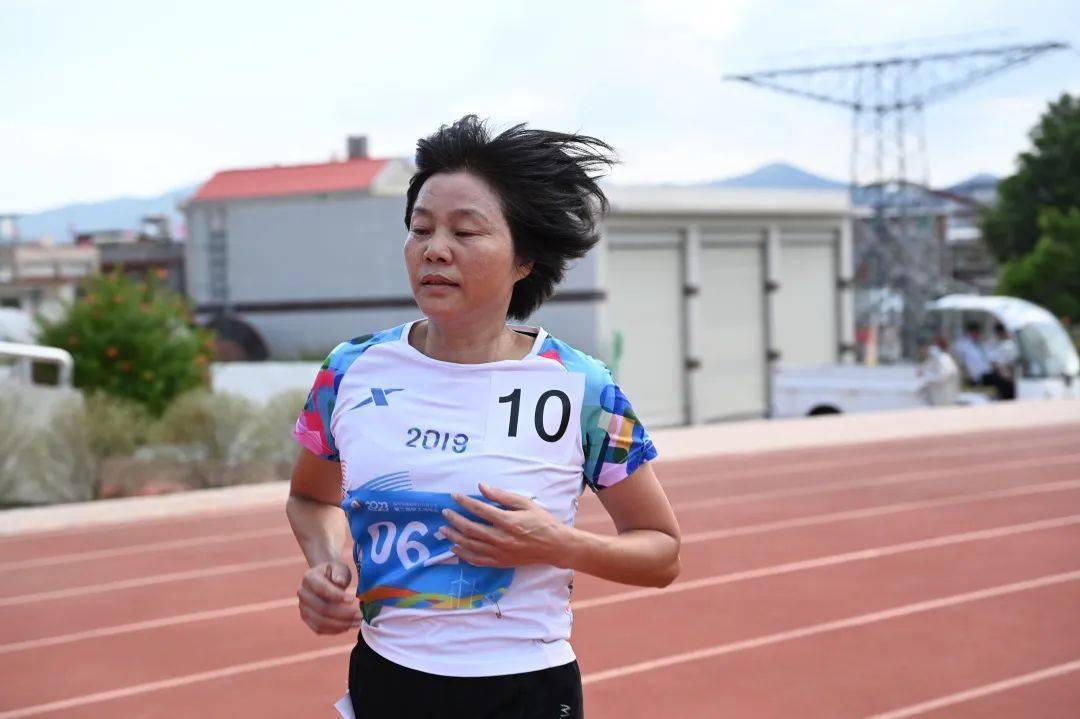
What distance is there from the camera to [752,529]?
10.1 metres

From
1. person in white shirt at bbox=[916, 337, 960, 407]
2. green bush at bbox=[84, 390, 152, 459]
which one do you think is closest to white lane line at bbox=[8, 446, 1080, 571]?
green bush at bbox=[84, 390, 152, 459]

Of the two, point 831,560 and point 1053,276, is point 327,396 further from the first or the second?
point 1053,276

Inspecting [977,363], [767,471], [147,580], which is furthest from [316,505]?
[977,363]

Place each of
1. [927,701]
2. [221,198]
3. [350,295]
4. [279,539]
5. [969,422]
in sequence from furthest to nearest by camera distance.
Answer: [221,198] → [350,295] → [969,422] → [279,539] → [927,701]

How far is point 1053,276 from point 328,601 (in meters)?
57.1

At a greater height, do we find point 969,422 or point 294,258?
point 294,258

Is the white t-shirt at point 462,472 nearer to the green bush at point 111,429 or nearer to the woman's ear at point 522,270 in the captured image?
the woman's ear at point 522,270

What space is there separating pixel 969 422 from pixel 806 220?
60.3ft

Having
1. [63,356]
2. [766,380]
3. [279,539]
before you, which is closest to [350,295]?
[766,380]

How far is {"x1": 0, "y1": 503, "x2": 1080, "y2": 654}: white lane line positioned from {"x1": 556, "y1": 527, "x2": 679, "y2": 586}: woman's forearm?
3391 mm

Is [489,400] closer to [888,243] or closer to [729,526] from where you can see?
[729,526]

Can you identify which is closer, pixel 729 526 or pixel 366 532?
pixel 366 532

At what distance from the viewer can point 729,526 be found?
10.2 m

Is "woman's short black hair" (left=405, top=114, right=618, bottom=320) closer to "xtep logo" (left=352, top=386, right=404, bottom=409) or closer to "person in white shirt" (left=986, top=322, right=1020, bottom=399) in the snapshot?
"xtep logo" (left=352, top=386, right=404, bottom=409)
